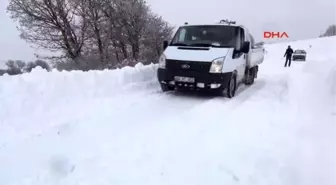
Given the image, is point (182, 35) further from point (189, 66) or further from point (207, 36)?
point (189, 66)

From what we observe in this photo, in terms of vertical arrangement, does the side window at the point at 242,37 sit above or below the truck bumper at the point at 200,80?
above

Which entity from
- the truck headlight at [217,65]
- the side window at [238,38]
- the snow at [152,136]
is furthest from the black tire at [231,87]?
the side window at [238,38]

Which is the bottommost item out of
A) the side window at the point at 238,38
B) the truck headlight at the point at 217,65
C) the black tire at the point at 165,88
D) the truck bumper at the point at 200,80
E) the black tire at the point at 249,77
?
the black tire at the point at 249,77

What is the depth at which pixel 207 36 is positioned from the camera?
8.31 m

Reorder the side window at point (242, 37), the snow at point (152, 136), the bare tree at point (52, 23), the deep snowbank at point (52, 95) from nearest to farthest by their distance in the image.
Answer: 1. the snow at point (152, 136)
2. the deep snowbank at point (52, 95)
3. the side window at point (242, 37)
4. the bare tree at point (52, 23)

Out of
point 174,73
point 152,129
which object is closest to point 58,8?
point 174,73

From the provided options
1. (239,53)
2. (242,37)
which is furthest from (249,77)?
(239,53)

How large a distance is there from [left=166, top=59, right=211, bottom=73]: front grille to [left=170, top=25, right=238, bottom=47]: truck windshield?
2.73ft

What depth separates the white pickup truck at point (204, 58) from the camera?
7406 mm

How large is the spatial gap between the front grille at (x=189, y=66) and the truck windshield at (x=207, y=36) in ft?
2.73

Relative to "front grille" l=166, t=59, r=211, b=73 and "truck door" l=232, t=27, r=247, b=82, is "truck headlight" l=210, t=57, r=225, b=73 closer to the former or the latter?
"front grille" l=166, t=59, r=211, b=73

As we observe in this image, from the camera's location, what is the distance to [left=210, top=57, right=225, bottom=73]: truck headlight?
24.1ft

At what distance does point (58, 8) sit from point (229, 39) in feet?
57.8

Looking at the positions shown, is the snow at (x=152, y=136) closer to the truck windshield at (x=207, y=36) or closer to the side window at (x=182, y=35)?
the truck windshield at (x=207, y=36)
